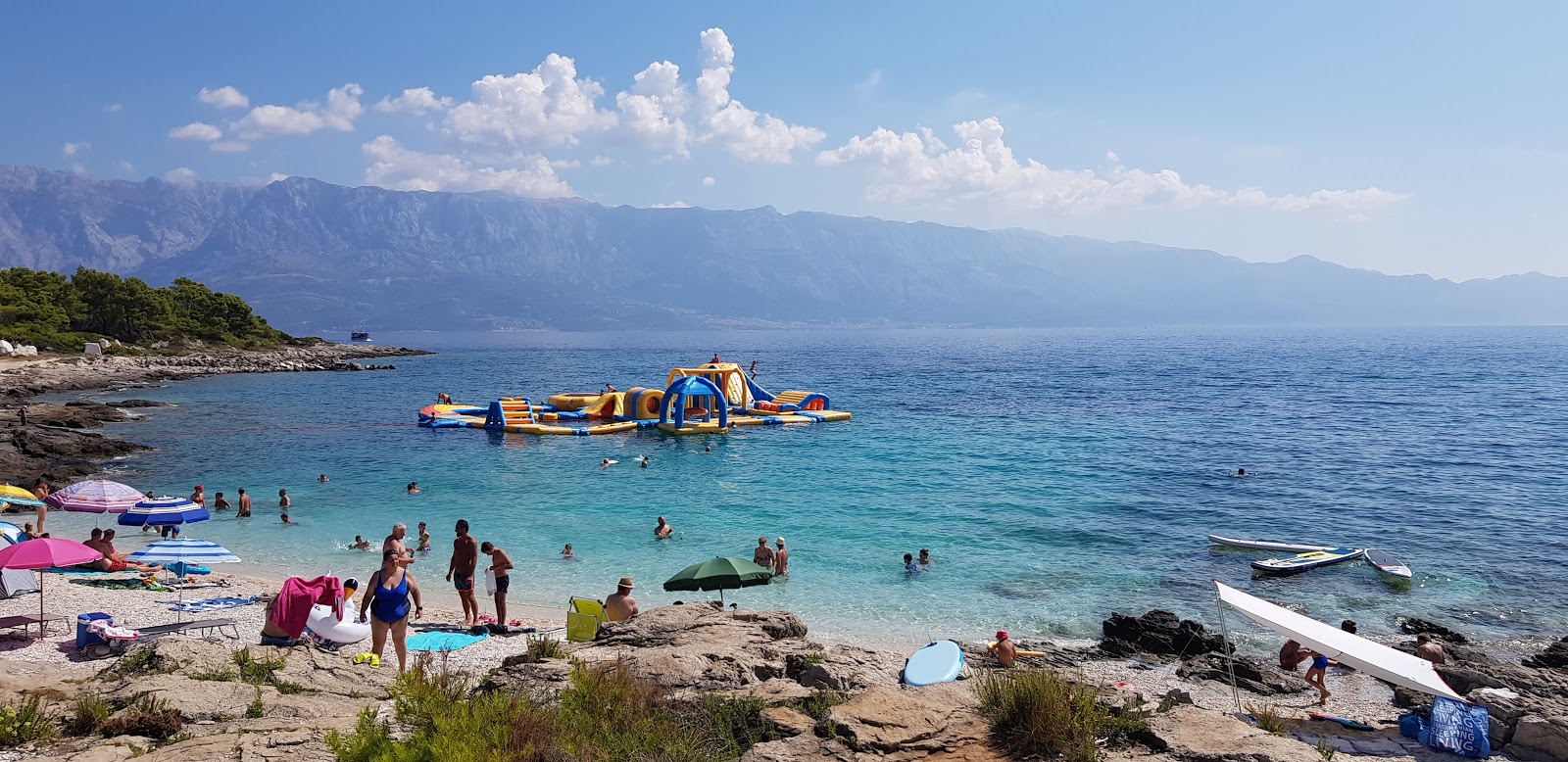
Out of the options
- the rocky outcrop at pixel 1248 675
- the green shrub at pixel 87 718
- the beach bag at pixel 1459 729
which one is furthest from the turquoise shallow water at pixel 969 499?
the green shrub at pixel 87 718

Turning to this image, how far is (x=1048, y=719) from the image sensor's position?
6121mm

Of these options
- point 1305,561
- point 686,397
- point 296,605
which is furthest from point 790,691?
point 686,397

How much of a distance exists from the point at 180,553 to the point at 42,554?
3.01 meters

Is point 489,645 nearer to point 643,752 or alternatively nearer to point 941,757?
point 643,752

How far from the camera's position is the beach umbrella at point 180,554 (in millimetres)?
14031

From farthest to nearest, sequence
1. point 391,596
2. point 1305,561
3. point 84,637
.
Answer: point 1305,561 → point 84,637 → point 391,596

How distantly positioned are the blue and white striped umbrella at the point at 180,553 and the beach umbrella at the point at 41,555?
2.04 m

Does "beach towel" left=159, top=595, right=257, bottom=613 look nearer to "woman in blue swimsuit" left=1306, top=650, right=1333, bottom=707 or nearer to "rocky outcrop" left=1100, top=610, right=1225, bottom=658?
"rocky outcrop" left=1100, top=610, right=1225, bottom=658

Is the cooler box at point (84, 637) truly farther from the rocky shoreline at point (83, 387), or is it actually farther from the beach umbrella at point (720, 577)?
the rocky shoreline at point (83, 387)

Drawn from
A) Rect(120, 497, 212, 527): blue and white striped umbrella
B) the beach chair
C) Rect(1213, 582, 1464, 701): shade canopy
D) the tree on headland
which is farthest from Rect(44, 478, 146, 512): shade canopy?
the tree on headland

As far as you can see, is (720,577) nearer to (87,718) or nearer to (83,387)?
(87,718)

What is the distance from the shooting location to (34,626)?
12203mm

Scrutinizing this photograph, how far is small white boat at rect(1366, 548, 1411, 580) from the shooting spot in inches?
667

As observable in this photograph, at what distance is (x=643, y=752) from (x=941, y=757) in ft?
6.68
